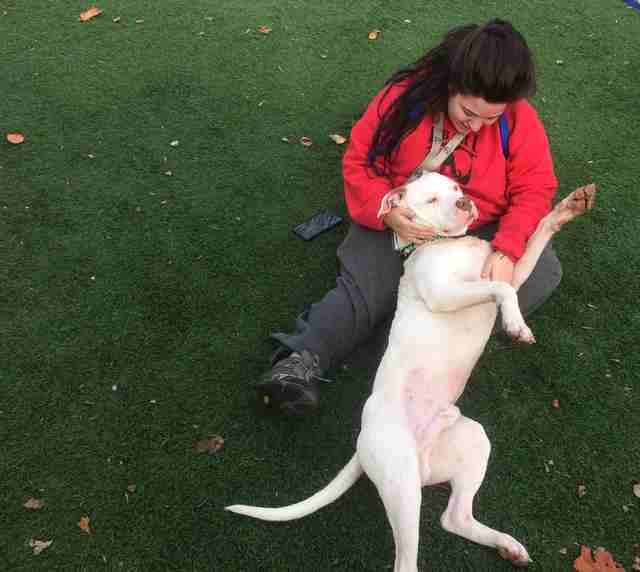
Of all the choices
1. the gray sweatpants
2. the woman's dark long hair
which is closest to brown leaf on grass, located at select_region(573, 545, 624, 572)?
the gray sweatpants

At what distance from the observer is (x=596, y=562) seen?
92.3 inches

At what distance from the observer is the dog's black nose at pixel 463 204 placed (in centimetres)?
245

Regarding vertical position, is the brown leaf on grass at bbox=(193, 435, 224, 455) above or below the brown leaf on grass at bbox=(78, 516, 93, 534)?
above

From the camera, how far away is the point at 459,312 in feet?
7.97

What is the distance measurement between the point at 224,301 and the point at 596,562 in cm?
212

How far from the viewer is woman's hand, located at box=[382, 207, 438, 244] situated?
2588 millimetres

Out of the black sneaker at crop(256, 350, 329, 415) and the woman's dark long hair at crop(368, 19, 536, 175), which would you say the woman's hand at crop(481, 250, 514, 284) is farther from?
the black sneaker at crop(256, 350, 329, 415)

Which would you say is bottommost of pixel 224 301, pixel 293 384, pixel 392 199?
pixel 224 301

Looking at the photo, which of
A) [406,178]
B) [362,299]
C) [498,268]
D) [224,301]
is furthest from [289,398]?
[406,178]

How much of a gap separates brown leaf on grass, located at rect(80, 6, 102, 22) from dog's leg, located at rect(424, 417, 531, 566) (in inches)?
189

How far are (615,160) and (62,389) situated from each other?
3.85 meters

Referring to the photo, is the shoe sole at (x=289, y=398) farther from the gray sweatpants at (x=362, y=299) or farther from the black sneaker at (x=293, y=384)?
the gray sweatpants at (x=362, y=299)

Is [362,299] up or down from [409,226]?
down

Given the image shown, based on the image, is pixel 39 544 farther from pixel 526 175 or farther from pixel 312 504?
pixel 526 175
